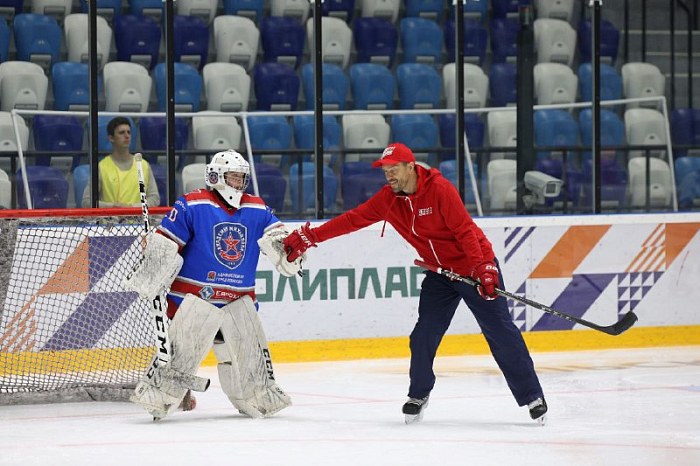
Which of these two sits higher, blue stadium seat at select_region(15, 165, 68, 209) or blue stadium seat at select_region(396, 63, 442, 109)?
blue stadium seat at select_region(396, 63, 442, 109)

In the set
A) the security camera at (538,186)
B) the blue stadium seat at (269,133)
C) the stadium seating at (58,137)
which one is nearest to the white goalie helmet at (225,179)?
the stadium seating at (58,137)

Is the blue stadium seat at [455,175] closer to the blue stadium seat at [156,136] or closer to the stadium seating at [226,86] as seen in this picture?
the stadium seating at [226,86]

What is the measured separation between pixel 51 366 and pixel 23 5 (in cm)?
242

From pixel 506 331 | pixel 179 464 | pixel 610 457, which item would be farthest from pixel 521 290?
pixel 179 464

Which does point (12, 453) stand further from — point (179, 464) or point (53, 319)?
point (53, 319)

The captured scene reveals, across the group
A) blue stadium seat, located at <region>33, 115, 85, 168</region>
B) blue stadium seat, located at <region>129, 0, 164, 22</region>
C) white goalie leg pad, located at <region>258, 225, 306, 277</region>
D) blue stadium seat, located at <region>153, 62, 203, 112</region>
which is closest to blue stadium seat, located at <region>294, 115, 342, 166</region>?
blue stadium seat, located at <region>153, 62, 203, 112</region>

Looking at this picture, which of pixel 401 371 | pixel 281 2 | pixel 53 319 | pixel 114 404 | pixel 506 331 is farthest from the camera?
pixel 281 2

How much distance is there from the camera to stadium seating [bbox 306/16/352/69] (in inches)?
328

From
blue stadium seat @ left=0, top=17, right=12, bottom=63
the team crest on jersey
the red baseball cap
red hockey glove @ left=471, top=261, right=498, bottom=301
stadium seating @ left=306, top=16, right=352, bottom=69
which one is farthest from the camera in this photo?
stadium seating @ left=306, top=16, right=352, bottom=69

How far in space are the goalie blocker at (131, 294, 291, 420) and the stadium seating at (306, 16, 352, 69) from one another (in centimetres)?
285

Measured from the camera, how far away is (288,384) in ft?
23.3

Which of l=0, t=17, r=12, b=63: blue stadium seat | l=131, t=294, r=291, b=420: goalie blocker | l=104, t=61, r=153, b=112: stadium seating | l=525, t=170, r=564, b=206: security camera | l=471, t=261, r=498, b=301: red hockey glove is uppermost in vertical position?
l=0, t=17, r=12, b=63: blue stadium seat

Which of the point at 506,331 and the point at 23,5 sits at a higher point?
the point at 23,5

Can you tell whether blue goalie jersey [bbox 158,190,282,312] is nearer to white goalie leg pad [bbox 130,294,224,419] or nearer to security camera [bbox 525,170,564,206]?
white goalie leg pad [bbox 130,294,224,419]
